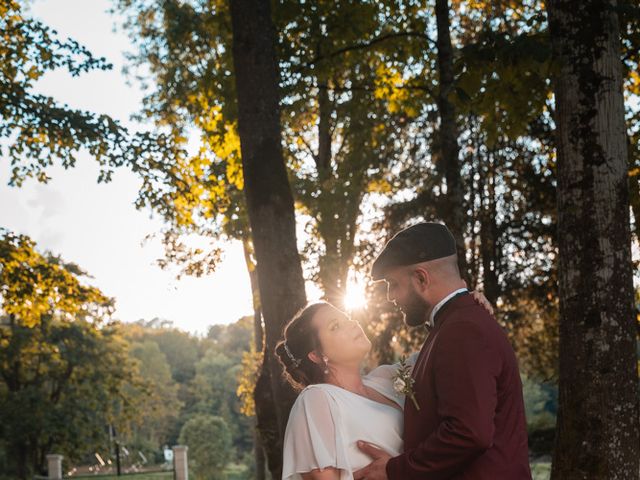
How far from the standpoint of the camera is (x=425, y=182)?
23953 mm

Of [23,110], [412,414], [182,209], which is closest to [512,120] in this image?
[412,414]

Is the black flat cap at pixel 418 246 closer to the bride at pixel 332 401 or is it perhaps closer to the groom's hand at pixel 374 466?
the bride at pixel 332 401

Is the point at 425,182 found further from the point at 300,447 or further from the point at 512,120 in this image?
the point at 300,447

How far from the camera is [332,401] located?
3.93m

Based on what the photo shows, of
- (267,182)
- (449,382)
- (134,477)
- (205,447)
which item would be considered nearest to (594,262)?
(449,382)

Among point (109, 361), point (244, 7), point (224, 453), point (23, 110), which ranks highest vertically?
point (23, 110)

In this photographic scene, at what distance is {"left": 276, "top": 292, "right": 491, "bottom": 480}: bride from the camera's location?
382 centimetres

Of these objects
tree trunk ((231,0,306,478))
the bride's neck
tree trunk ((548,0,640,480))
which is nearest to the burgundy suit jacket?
the bride's neck

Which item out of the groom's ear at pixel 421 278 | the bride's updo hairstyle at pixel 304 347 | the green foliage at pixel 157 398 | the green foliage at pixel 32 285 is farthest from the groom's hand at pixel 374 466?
the green foliage at pixel 157 398

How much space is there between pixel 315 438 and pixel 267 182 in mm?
3928

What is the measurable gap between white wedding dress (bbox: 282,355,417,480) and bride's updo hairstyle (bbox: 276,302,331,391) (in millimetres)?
270

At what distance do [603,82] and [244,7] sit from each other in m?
3.82

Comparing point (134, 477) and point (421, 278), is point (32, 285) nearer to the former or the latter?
point (421, 278)

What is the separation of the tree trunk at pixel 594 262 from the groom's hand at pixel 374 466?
195 centimetres
